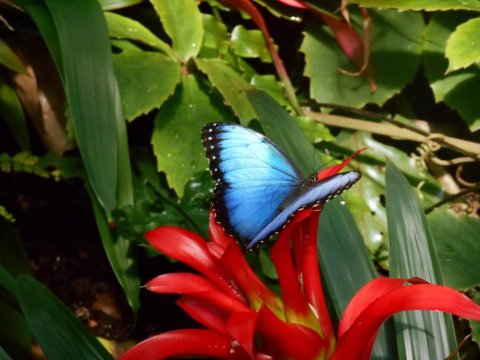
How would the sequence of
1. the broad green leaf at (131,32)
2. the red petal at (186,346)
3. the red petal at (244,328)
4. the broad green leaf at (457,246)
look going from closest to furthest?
1. the red petal at (244,328)
2. the red petal at (186,346)
3. the broad green leaf at (457,246)
4. the broad green leaf at (131,32)

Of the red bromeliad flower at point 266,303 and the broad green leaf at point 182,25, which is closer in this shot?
the red bromeliad flower at point 266,303

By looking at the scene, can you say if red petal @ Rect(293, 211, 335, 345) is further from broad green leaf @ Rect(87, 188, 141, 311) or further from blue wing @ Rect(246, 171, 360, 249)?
broad green leaf @ Rect(87, 188, 141, 311)

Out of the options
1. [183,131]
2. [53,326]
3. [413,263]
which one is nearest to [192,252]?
[53,326]

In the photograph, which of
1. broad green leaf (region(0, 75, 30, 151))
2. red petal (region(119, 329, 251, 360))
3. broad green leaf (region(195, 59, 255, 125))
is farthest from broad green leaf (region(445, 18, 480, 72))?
broad green leaf (region(0, 75, 30, 151))

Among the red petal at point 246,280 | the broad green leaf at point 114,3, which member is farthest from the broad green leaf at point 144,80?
the red petal at point 246,280

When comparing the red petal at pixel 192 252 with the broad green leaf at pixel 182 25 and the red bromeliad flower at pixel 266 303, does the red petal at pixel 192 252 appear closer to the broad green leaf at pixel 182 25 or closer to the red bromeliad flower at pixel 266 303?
the red bromeliad flower at pixel 266 303

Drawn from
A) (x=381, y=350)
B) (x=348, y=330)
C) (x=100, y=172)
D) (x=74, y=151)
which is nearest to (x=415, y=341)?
(x=381, y=350)
